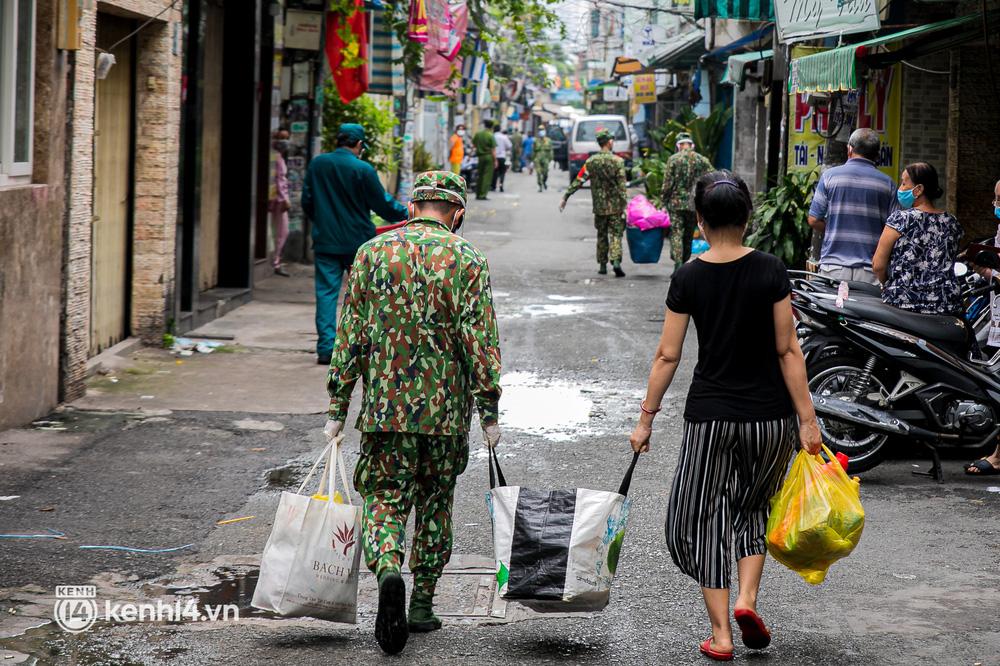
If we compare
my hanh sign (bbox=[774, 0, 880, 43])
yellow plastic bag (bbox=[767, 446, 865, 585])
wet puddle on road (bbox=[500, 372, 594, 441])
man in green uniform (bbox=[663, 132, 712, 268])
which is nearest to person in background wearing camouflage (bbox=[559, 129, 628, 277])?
man in green uniform (bbox=[663, 132, 712, 268])

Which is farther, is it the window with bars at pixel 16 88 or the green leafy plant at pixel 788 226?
the green leafy plant at pixel 788 226

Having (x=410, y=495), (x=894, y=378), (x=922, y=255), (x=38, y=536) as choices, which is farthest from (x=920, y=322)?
(x=38, y=536)

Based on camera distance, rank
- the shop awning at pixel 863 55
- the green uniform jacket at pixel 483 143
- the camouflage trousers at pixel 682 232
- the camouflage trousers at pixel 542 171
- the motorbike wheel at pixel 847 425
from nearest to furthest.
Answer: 1. the motorbike wheel at pixel 847 425
2. the shop awning at pixel 863 55
3. the camouflage trousers at pixel 682 232
4. the green uniform jacket at pixel 483 143
5. the camouflage trousers at pixel 542 171

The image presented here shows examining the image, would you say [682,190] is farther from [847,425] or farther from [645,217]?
[847,425]

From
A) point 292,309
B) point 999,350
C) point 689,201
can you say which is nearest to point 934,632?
point 999,350

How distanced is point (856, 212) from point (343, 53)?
300 inches

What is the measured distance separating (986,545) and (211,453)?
4.23 meters

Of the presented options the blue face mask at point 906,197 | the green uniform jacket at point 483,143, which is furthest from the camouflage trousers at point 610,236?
the green uniform jacket at point 483,143

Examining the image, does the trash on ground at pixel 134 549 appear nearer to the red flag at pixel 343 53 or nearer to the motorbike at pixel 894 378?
the motorbike at pixel 894 378

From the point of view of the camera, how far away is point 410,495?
4.77 metres

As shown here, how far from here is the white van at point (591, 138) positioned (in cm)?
4047

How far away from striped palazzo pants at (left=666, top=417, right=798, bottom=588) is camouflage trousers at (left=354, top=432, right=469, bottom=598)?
833 millimetres

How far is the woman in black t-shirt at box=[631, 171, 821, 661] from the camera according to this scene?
15.0 ft

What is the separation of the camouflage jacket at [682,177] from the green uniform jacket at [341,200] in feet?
23.7
